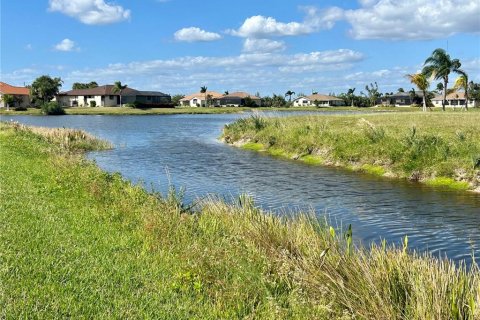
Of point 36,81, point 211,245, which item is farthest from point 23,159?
point 36,81

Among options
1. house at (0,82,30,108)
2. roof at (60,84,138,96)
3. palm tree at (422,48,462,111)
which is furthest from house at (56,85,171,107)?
palm tree at (422,48,462,111)

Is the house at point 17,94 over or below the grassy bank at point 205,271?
over

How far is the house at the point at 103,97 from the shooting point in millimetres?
156250

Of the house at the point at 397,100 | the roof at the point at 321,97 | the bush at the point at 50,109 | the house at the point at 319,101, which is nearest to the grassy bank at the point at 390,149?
the bush at the point at 50,109

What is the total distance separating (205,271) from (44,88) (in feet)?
498

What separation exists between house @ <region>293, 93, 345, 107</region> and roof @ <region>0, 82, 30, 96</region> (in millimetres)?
93351

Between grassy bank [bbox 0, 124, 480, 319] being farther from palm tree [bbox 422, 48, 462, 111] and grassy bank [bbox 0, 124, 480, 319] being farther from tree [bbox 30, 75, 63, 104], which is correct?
tree [bbox 30, 75, 63, 104]

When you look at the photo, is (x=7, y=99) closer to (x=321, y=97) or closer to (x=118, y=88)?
(x=118, y=88)

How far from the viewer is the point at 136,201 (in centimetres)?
1413

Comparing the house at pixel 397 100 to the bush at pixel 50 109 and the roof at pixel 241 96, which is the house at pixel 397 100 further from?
the bush at pixel 50 109

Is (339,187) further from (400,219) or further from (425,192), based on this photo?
(400,219)

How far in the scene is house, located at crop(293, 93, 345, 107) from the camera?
184875 mm

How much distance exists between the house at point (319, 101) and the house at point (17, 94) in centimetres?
9287

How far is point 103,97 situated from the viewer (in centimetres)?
15625
